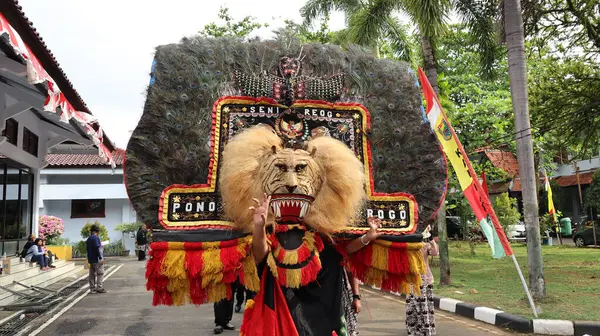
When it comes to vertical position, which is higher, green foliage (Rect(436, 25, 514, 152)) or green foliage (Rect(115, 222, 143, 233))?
green foliage (Rect(436, 25, 514, 152))

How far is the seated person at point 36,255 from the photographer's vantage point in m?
13.0

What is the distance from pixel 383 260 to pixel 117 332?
16.8ft

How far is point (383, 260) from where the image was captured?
140 inches

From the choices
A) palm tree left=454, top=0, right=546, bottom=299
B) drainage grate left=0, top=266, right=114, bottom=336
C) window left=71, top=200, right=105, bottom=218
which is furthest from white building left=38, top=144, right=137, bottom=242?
palm tree left=454, top=0, right=546, bottom=299

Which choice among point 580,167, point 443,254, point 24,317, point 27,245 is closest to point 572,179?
point 580,167

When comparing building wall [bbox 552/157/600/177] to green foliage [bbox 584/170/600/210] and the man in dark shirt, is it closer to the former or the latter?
green foliage [bbox 584/170/600/210]

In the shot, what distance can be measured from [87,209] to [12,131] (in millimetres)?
19362

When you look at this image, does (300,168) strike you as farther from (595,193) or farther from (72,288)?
(595,193)

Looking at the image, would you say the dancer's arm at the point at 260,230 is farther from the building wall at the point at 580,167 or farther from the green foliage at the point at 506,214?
the building wall at the point at 580,167

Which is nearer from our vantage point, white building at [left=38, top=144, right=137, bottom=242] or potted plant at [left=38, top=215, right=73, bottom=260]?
potted plant at [left=38, top=215, right=73, bottom=260]

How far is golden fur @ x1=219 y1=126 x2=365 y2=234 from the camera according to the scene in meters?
3.27

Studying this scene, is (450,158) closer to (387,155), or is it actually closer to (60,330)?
(387,155)

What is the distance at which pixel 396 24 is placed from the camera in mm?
14773

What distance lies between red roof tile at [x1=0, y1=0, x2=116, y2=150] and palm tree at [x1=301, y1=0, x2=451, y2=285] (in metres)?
6.72
